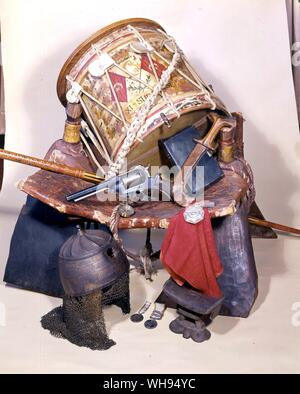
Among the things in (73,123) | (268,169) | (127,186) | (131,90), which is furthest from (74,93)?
(268,169)

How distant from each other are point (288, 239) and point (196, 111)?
1179mm

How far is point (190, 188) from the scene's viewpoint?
355cm

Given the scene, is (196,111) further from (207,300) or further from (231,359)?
(231,359)

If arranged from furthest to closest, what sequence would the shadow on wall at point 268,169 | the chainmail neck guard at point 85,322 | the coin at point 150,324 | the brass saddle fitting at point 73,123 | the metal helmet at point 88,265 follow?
the shadow on wall at point 268,169 < the brass saddle fitting at point 73,123 < the coin at point 150,324 < the chainmail neck guard at point 85,322 < the metal helmet at point 88,265

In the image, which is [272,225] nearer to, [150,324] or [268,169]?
[268,169]

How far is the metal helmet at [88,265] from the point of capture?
3158 millimetres

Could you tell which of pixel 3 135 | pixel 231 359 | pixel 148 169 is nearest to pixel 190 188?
pixel 148 169

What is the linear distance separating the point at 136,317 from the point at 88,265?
1.66 feet

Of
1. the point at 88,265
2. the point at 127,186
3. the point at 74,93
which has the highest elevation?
the point at 74,93

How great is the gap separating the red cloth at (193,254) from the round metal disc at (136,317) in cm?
38

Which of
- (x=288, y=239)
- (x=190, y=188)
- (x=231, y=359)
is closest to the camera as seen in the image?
(x=231, y=359)

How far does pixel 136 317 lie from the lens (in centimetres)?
351

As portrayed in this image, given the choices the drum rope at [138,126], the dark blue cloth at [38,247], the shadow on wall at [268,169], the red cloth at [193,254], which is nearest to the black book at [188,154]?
the drum rope at [138,126]

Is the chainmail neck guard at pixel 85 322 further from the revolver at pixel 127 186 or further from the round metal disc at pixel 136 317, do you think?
the revolver at pixel 127 186
